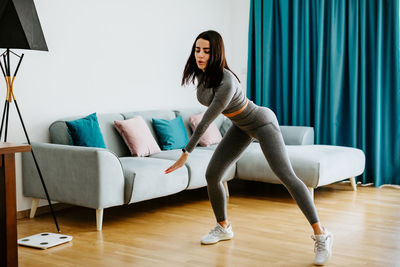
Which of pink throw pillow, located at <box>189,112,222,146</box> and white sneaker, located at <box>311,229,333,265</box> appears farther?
pink throw pillow, located at <box>189,112,222,146</box>

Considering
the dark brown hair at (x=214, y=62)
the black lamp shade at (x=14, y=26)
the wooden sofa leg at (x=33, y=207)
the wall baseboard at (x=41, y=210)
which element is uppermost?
the black lamp shade at (x=14, y=26)

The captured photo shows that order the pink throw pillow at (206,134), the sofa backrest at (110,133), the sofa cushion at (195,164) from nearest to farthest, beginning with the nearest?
the sofa backrest at (110,133) < the sofa cushion at (195,164) < the pink throw pillow at (206,134)

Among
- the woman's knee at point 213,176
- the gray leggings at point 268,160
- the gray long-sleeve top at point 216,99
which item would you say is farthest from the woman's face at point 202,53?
the woman's knee at point 213,176

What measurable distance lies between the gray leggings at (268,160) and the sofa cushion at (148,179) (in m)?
0.74

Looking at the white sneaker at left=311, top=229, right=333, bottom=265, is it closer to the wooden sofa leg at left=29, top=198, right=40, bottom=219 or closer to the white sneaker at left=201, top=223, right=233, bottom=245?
the white sneaker at left=201, top=223, right=233, bottom=245

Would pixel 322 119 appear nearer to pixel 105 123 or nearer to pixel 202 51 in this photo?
pixel 105 123

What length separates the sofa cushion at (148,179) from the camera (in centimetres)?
374

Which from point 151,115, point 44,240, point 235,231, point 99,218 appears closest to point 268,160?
point 235,231

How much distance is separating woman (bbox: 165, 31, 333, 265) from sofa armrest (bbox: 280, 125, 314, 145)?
7.36 ft

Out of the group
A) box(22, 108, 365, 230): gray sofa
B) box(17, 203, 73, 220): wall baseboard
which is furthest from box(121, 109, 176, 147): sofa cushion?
box(17, 203, 73, 220): wall baseboard

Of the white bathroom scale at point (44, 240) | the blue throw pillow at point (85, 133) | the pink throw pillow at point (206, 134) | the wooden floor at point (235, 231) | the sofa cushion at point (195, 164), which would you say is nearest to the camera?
the wooden floor at point (235, 231)

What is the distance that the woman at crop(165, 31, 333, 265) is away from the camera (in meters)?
2.85

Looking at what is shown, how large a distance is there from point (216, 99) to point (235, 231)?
1.14 m

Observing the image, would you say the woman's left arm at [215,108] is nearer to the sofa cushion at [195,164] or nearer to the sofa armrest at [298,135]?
the sofa cushion at [195,164]
